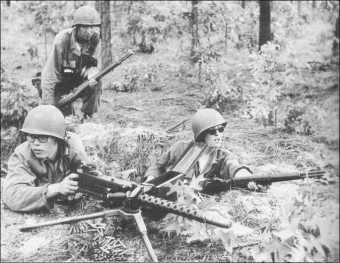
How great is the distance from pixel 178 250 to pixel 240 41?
32.8ft

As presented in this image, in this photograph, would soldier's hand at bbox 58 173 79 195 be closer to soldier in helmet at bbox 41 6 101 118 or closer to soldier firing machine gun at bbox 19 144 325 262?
soldier firing machine gun at bbox 19 144 325 262

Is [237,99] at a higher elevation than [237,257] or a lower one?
higher

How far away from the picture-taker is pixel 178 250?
11.9ft

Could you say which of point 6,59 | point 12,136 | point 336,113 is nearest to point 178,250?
point 336,113

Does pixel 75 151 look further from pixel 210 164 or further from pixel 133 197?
pixel 210 164

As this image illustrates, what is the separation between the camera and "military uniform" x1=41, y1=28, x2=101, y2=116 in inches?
258

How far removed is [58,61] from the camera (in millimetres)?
6562

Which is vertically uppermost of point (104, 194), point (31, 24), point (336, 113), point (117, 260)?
point (31, 24)

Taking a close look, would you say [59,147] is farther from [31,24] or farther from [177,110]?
[31,24]

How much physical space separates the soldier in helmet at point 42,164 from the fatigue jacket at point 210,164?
81 cm

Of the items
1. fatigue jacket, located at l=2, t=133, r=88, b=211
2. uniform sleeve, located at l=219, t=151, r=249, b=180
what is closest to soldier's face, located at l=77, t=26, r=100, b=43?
fatigue jacket, located at l=2, t=133, r=88, b=211

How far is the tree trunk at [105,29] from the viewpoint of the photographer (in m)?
10.4

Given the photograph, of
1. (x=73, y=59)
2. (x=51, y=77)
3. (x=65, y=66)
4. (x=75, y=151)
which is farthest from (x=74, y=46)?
(x=75, y=151)

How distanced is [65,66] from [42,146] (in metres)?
2.73
